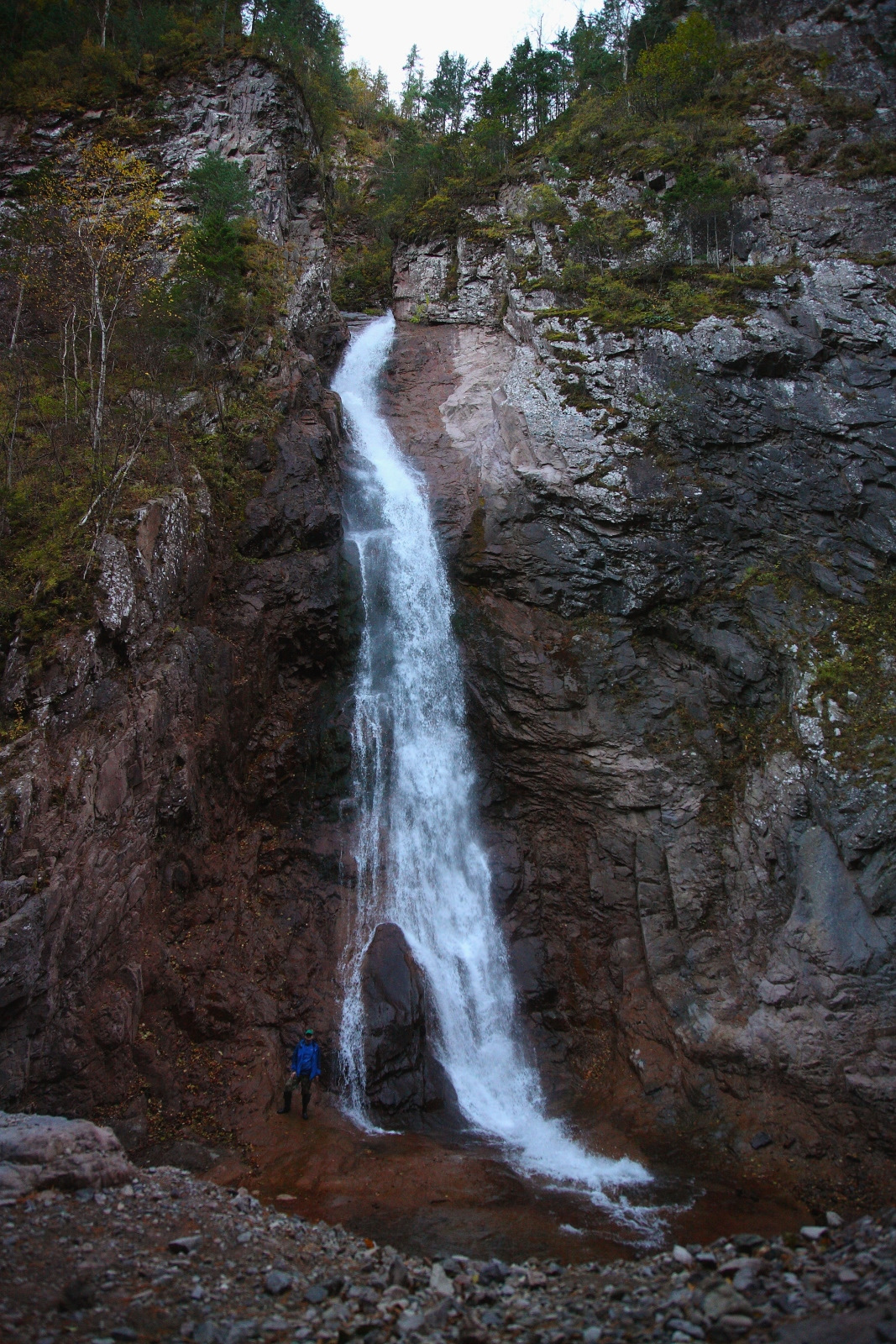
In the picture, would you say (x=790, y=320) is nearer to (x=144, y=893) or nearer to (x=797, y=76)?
(x=797, y=76)

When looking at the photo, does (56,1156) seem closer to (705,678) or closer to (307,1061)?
(307,1061)

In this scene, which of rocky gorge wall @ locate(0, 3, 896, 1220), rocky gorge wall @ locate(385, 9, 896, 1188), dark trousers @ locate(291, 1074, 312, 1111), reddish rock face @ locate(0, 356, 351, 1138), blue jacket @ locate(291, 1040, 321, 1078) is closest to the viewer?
reddish rock face @ locate(0, 356, 351, 1138)

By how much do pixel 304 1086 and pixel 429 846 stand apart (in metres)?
5.58

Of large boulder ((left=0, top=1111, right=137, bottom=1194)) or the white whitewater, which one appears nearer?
large boulder ((left=0, top=1111, right=137, bottom=1194))

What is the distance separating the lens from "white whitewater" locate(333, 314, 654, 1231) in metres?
Answer: 13.2

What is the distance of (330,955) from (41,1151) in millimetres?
6976

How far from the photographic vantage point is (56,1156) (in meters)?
8.23

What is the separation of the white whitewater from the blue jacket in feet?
4.04

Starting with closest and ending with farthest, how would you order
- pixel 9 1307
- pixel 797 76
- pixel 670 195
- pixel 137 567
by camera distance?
pixel 9 1307, pixel 137 567, pixel 670 195, pixel 797 76

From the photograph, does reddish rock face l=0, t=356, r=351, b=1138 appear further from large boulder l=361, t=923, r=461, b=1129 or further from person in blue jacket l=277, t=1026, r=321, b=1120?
large boulder l=361, t=923, r=461, b=1129

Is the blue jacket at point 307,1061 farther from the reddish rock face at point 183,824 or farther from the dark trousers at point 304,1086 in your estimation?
the reddish rock face at point 183,824

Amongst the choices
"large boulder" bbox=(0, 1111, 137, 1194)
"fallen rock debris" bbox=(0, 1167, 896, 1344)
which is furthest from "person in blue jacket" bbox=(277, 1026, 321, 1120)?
"large boulder" bbox=(0, 1111, 137, 1194)

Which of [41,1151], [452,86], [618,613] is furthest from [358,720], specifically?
[452,86]

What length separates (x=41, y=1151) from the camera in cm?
817
